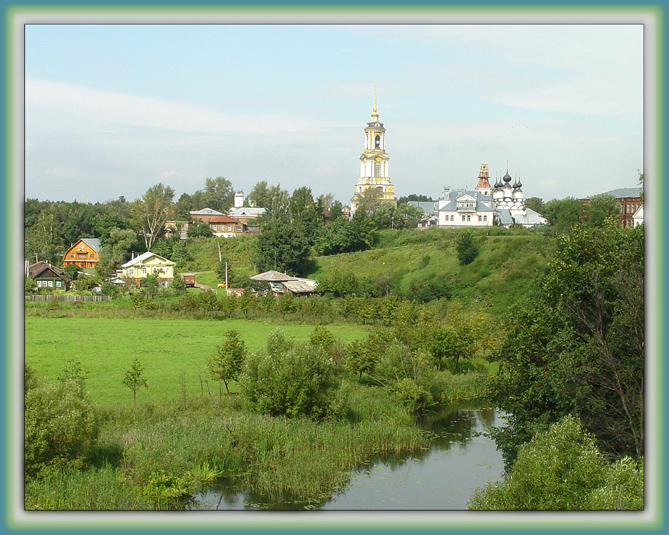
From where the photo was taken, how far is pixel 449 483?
14469mm

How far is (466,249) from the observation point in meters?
45.2

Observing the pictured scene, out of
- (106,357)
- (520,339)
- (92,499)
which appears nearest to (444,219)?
(106,357)

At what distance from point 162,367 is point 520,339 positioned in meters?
13.7

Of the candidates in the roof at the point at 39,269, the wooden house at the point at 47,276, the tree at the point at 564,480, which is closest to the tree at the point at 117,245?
the wooden house at the point at 47,276

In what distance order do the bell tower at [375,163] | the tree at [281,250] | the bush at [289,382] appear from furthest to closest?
the bell tower at [375,163], the tree at [281,250], the bush at [289,382]

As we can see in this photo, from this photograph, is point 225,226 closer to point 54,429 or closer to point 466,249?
point 466,249

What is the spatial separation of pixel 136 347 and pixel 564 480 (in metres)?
Result: 20.6

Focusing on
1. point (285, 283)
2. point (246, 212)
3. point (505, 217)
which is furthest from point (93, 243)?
point (505, 217)

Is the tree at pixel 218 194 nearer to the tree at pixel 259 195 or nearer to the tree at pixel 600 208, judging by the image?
the tree at pixel 259 195

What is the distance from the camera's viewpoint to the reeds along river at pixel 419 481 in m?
13.2

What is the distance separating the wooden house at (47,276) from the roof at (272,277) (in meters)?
12.4
